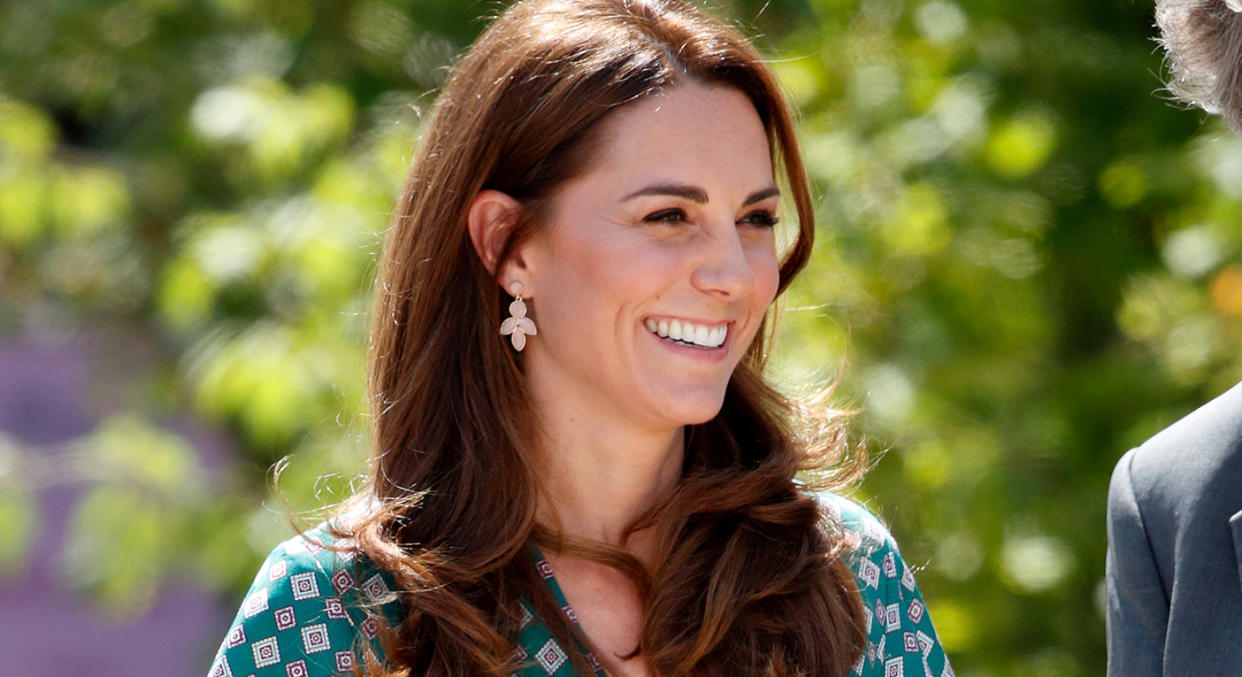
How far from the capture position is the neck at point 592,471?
2.17 m

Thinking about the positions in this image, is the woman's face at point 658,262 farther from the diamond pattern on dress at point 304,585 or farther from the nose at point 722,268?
the diamond pattern on dress at point 304,585

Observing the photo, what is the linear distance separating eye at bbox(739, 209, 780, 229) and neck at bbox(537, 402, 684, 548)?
30 cm

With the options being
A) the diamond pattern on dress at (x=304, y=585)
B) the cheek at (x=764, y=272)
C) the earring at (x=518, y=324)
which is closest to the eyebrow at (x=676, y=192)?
the cheek at (x=764, y=272)

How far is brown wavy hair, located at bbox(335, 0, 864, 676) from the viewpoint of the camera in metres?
2.07

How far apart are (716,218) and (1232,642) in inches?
32.9

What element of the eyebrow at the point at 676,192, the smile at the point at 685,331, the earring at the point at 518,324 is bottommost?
the smile at the point at 685,331

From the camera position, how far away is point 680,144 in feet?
6.86

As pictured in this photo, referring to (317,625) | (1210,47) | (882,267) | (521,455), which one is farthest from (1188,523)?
(882,267)

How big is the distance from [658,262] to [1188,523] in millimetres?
754

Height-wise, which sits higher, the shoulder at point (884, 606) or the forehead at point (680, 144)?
the forehead at point (680, 144)

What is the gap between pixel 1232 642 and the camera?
2.02 metres

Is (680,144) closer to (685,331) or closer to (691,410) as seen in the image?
(685,331)

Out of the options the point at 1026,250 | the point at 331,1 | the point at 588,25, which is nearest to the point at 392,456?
the point at 588,25

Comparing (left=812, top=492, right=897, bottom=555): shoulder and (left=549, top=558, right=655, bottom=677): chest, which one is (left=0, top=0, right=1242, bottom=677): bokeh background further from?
(left=549, top=558, right=655, bottom=677): chest
